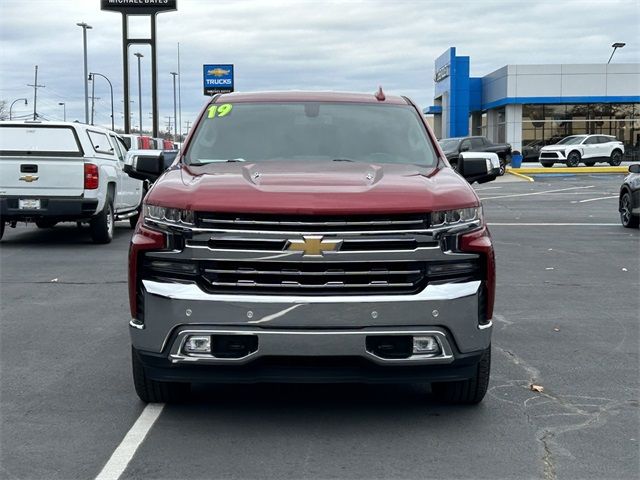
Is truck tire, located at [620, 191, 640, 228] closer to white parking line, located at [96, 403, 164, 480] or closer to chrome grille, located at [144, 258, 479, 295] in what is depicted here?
chrome grille, located at [144, 258, 479, 295]

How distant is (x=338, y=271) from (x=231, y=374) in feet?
2.66

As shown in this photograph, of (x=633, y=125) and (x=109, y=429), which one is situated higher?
(x=633, y=125)

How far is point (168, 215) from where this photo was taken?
507 cm

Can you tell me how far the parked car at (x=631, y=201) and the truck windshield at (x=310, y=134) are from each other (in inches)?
436

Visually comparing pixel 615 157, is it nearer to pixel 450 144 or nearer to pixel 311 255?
pixel 450 144

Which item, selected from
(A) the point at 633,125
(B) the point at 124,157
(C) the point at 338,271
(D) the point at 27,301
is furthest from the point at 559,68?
(C) the point at 338,271

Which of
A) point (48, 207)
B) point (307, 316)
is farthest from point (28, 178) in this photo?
point (307, 316)

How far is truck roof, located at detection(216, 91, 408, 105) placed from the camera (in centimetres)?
692

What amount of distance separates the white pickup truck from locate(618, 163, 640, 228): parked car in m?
9.38

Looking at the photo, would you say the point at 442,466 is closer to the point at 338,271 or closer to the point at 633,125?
the point at 338,271

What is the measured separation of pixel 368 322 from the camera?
15.9 feet

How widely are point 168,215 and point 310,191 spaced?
79 cm

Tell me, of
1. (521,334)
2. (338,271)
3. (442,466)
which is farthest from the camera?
(521,334)

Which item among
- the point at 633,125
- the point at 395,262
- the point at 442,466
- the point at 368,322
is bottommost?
the point at 442,466
